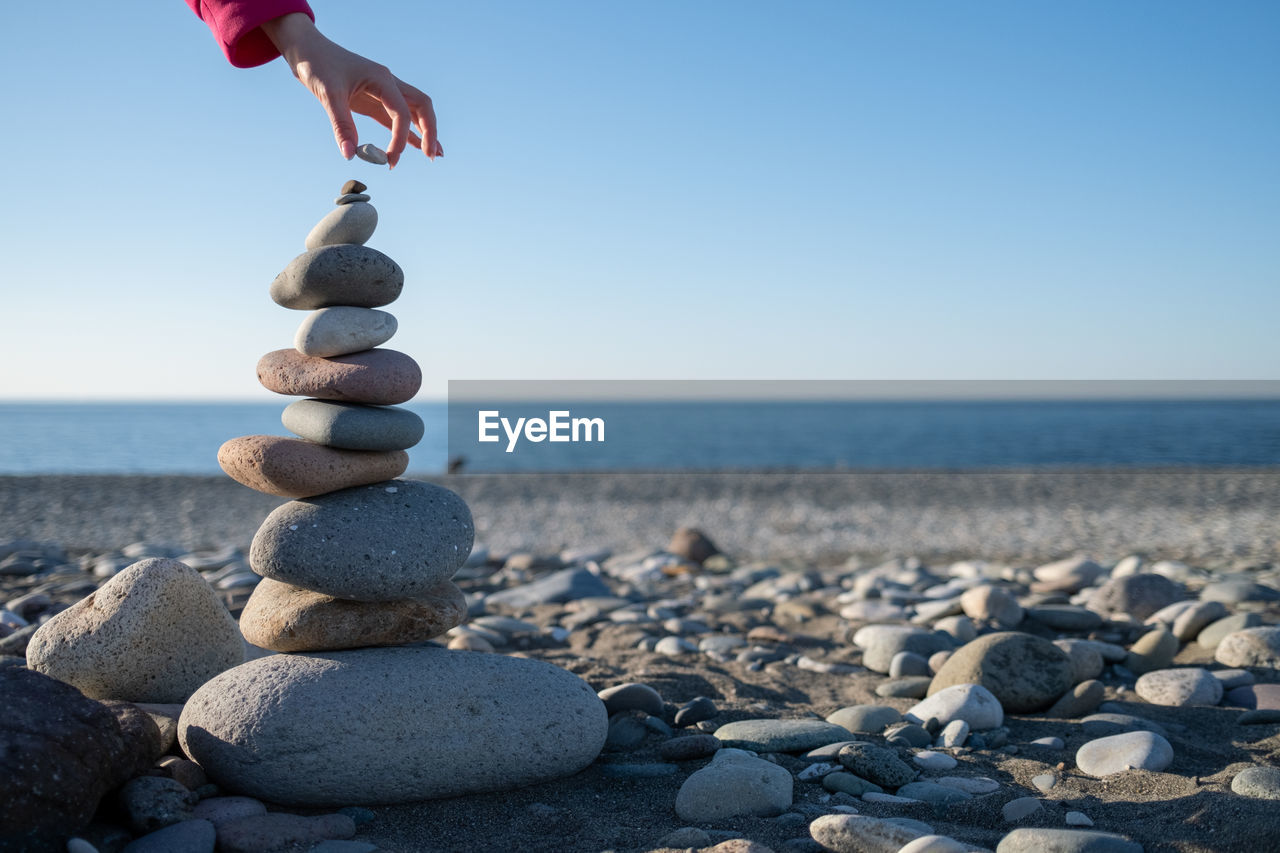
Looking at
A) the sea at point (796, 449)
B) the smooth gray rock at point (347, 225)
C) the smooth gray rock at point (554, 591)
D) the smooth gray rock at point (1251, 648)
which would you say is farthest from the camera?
the sea at point (796, 449)

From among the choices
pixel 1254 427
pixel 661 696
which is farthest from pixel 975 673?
pixel 1254 427

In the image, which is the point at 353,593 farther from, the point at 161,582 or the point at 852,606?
the point at 852,606

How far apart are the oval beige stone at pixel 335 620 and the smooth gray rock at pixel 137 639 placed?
379 mm

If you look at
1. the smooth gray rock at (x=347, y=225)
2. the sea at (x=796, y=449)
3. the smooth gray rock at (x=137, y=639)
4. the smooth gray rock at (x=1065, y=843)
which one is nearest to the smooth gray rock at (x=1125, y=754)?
the smooth gray rock at (x=1065, y=843)

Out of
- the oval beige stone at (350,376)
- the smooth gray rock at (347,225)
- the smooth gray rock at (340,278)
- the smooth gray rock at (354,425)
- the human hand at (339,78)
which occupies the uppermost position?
the human hand at (339,78)

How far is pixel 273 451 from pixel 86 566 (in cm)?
659

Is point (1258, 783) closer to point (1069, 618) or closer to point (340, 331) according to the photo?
point (1069, 618)

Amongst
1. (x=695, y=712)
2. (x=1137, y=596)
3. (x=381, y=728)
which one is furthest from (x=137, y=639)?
(x=1137, y=596)

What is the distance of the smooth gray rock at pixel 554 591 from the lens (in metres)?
7.38

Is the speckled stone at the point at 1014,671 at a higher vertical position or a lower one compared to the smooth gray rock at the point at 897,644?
higher

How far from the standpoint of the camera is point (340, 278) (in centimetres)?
344

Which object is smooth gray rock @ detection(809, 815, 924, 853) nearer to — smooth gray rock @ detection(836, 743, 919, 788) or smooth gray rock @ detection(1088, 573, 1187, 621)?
smooth gray rock @ detection(836, 743, 919, 788)

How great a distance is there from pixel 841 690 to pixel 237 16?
430 centimetres
